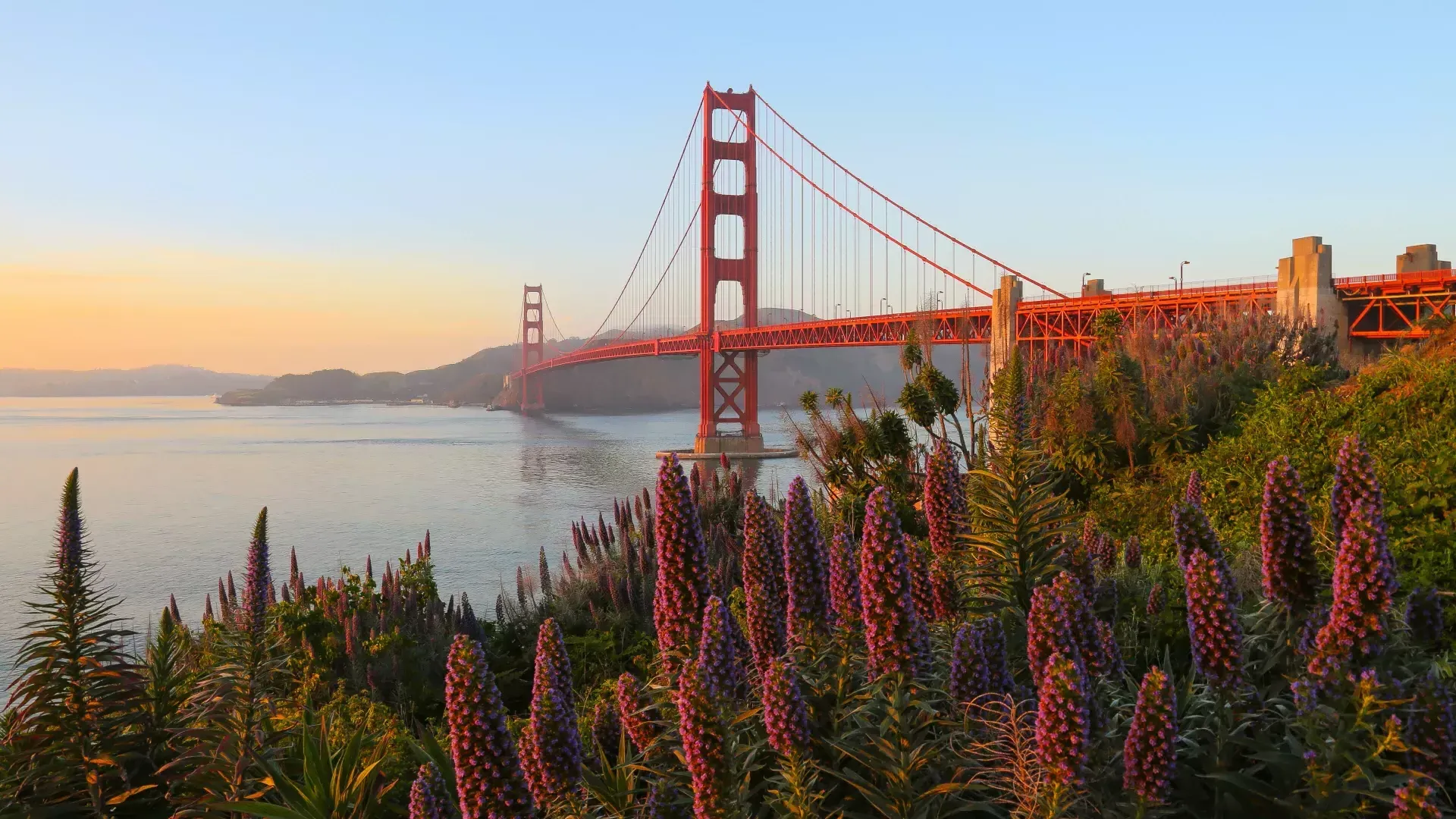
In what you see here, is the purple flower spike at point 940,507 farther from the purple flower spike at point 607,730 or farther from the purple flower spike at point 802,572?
the purple flower spike at point 607,730

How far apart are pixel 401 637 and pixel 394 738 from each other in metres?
2.17

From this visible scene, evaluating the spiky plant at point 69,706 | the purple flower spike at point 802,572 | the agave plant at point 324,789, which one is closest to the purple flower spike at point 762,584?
the purple flower spike at point 802,572

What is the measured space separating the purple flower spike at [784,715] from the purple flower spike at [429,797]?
0.76 m

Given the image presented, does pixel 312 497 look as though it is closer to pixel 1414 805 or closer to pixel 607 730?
pixel 607 730

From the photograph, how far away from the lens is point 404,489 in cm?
2997

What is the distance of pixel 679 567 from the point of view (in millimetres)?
2779

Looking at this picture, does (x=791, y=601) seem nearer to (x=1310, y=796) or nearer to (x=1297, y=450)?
(x=1310, y=796)

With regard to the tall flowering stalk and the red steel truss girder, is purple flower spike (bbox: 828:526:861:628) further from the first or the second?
the red steel truss girder

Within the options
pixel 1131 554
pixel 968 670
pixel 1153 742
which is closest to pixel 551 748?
pixel 968 670

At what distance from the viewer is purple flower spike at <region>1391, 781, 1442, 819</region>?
1.68 metres

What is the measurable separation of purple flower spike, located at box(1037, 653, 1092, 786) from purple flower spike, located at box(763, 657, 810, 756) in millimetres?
503

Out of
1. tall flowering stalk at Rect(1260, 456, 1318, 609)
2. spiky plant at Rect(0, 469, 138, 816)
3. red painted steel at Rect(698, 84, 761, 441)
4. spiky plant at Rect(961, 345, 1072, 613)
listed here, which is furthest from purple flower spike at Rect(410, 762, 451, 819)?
red painted steel at Rect(698, 84, 761, 441)

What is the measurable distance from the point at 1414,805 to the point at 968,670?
3.05ft

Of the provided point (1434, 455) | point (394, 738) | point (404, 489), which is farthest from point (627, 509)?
point (404, 489)
